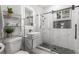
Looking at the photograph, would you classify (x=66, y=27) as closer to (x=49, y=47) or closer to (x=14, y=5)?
(x=49, y=47)

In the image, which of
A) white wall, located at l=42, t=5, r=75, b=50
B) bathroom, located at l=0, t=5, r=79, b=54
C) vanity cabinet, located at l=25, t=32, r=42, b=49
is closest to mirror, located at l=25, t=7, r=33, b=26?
bathroom, located at l=0, t=5, r=79, b=54

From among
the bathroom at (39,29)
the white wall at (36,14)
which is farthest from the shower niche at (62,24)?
the white wall at (36,14)

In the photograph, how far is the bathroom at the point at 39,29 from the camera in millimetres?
1046

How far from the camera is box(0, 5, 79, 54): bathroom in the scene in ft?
3.43

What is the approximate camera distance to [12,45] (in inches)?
39.9

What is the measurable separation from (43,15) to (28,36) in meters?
0.58

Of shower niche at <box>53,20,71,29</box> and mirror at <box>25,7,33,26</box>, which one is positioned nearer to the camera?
mirror at <box>25,7,33,26</box>

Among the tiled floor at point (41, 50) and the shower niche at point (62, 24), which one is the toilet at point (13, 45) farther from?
the shower niche at point (62, 24)

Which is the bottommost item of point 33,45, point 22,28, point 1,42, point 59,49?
point 59,49

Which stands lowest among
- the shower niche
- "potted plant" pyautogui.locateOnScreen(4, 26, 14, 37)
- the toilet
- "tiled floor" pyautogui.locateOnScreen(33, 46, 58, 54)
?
"tiled floor" pyautogui.locateOnScreen(33, 46, 58, 54)

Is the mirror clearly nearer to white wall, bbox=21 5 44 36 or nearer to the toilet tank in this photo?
white wall, bbox=21 5 44 36

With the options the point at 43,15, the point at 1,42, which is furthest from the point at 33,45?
the point at 43,15

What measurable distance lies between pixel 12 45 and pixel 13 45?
0.7 inches

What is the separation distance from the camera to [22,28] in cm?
118
